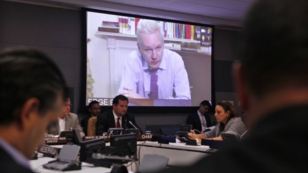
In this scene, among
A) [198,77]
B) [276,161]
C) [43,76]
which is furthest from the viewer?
[198,77]

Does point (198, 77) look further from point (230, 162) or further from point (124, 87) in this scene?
point (230, 162)

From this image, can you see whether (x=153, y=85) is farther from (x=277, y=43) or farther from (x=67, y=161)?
(x=277, y=43)

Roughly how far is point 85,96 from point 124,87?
2.45 ft

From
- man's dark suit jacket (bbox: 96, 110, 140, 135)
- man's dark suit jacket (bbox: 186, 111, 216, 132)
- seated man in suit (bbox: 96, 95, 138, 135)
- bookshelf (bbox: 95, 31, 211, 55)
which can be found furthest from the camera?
man's dark suit jacket (bbox: 186, 111, 216, 132)

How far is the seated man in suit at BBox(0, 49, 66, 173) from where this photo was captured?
1.02 m

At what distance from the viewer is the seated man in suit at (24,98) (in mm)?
1016

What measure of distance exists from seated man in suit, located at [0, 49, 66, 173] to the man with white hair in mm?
6402

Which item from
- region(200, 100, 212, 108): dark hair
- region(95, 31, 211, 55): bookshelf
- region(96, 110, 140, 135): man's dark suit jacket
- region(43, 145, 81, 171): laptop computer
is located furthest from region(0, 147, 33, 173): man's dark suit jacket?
region(200, 100, 212, 108): dark hair

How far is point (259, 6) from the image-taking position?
2.05ft

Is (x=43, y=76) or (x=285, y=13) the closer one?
(x=285, y=13)

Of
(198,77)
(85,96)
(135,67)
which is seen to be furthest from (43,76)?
(198,77)

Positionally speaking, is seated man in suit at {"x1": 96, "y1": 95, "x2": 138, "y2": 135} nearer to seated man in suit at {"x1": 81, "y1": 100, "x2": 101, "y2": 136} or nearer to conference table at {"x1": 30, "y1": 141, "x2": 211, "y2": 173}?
seated man in suit at {"x1": 81, "y1": 100, "x2": 101, "y2": 136}

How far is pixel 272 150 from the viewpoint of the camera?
535 millimetres

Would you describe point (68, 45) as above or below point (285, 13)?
above
